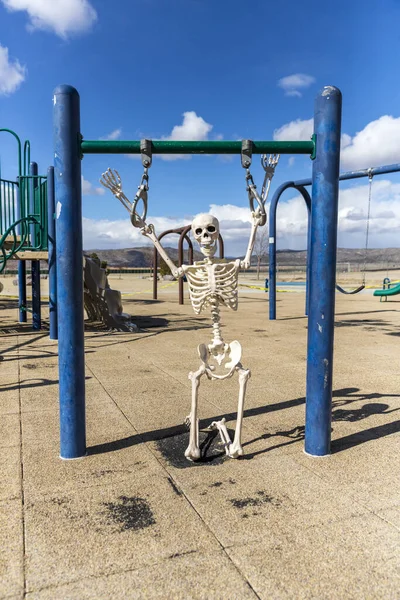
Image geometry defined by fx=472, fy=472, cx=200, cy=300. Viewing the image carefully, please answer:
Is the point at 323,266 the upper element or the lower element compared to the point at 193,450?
upper

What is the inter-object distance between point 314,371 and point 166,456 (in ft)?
4.77

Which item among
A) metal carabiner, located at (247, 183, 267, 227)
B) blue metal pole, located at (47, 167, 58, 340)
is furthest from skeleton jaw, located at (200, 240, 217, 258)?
blue metal pole, located at (47, 167, 58, 340)

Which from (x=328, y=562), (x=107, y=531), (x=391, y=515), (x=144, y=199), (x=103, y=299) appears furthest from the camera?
(x=103, y=299)

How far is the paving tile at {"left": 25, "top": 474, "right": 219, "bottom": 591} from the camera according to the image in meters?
2.55

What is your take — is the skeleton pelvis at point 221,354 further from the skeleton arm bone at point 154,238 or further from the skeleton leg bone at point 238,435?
the skeleton arm bone at point 154,238

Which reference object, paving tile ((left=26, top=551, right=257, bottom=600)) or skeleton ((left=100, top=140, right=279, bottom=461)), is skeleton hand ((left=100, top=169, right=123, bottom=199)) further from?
paving tile ((left=26, top=551, right=257, bottom=600))

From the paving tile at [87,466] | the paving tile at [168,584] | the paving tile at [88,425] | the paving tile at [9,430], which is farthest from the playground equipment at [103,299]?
the paving tile at [168,584]

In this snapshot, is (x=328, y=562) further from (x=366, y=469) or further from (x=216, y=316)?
(x=216, y=316)

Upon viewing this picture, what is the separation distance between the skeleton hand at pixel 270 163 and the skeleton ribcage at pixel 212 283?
810mm

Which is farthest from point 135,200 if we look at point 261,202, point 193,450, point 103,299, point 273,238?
point 273,238

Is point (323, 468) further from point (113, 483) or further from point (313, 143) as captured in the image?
point (313, 143)

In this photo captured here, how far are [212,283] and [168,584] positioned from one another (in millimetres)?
2283

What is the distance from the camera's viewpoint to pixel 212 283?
4020mm

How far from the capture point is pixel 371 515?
3.06 m
